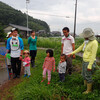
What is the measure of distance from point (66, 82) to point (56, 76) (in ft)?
1.78

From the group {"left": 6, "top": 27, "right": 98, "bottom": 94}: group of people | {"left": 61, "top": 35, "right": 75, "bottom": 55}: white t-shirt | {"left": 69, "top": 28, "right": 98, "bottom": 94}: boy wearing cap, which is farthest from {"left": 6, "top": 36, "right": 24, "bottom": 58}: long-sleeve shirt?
{"left": 69, "top": 28, "right": 98, "bottom": 94}: boy wearing cap

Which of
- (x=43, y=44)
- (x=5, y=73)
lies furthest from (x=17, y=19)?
(x=5, y=73)

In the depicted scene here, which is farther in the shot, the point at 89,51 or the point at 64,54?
the point at 64,54

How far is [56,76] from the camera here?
12.9 ft

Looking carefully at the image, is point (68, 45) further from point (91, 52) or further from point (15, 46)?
point (15, 46)

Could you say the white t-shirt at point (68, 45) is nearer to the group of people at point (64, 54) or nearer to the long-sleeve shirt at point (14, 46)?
the group of people at point (64, 54)

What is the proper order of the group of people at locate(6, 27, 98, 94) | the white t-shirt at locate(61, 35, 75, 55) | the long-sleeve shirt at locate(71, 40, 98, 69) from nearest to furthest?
the long-sleeve shirt at locate(71, 40, 98, 69) → the group of people at locate(6, 27, 98, 94) → the white t-shirt at locate(61, 35, 75, 55)

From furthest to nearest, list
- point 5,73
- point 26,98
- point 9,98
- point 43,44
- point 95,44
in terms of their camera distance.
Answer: point 43,44
point 5,73
point 9,98
point 26,98
point 95,44

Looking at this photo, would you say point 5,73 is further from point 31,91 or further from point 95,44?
point 95,44

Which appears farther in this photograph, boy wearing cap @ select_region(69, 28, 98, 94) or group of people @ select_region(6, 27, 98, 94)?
group of people @ select_region(6, 27, 98, 94)

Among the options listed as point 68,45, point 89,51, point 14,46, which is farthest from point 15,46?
point 89,51

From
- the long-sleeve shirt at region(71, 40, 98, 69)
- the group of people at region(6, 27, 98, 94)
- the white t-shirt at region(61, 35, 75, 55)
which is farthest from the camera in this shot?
the white t-shirt at region(61, 35, 75, 55)

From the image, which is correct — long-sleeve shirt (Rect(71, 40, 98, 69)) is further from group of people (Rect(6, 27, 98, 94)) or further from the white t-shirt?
the white t-shirt

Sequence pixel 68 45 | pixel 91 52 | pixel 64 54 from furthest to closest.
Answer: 1. pixel 68 45
2. pixel 64 54
3. pixel 91 52
